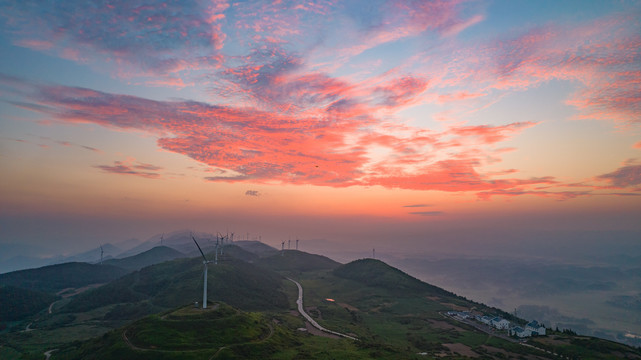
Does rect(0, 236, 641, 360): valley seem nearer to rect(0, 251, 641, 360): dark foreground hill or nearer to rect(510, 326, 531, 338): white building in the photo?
rect(0, 251, 641, 360): dark foreground hill

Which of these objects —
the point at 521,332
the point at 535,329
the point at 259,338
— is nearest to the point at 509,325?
the point at 535,329

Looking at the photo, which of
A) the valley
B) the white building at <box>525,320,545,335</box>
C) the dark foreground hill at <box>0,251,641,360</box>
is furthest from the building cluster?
the dark foreground hill at <box>0,251,641,360</box>

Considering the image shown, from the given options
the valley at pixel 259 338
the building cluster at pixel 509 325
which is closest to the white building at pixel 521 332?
the building cluster at pixel 509 325

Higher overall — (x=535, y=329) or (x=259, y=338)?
(x=259, y=338)

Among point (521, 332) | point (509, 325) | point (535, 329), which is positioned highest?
point (521, 332)

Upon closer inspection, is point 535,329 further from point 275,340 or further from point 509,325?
point 275,340

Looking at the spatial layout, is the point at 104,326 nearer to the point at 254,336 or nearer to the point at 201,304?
the point at 201,304

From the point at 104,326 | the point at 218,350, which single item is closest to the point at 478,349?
the point at 218,350

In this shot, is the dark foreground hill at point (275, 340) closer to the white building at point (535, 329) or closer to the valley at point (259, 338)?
the valley at point (259, 338)
